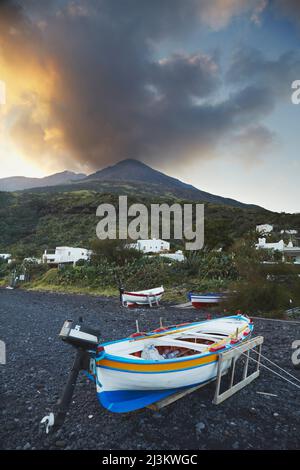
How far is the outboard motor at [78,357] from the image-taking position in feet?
17.3

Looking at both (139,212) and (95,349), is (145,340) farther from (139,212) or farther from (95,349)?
(139,212)

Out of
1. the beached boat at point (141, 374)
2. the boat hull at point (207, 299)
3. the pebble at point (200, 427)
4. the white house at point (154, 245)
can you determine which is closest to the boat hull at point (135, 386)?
the beached boat at point (141, 374)

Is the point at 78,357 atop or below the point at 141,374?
atop

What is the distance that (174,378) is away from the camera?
558cm

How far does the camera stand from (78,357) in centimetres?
557

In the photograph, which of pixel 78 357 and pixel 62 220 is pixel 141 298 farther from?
pixel 62 220

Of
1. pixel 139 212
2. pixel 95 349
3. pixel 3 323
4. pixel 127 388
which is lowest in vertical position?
pixel 3 323

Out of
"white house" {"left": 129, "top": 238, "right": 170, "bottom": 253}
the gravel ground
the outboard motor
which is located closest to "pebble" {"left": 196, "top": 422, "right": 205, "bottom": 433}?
the gravel ground

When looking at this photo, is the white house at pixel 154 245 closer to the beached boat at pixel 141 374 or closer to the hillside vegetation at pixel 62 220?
the hillside vegetation at pixel 62 220

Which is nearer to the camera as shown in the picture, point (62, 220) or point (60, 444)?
point (60, 444)

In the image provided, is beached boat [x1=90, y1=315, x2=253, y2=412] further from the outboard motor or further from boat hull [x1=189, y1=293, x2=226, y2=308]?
boat hull [x1=189, y1=293, x2=226, y2=308]

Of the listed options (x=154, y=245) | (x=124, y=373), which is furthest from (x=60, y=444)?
(x=154, y=245)

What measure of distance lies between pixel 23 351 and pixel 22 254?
156ft

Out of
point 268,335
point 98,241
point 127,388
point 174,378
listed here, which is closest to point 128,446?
point 127,388
